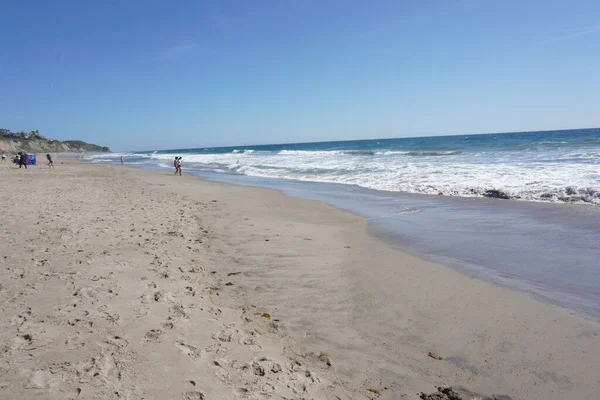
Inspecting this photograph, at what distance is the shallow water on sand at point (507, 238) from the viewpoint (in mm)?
4730

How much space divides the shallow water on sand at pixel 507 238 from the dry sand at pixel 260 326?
0.59 metres

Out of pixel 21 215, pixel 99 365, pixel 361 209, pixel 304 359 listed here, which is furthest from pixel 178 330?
pixel 361 209

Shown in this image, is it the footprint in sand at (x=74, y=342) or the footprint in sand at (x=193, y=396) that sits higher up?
the footprint in sand at (x=74, y=342)

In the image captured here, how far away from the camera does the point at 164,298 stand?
→ 398cm

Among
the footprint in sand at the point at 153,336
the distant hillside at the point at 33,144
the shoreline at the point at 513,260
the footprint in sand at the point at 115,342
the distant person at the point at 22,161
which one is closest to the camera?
the footprint in sand at the point at 115,342

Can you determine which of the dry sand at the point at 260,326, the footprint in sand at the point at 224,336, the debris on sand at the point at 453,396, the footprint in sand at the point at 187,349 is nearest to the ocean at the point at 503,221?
the dry sand at the point at 260,326

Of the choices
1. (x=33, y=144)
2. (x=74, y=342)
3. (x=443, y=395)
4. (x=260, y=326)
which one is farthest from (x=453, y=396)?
(x=33, y=144)

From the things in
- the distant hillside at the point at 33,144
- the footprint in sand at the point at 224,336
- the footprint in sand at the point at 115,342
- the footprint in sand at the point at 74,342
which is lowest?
the footprint in sand at the point at 224,336

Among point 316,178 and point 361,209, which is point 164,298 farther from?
point 316,178

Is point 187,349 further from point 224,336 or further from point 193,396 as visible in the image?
point 193,396

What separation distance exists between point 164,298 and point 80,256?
2.09m

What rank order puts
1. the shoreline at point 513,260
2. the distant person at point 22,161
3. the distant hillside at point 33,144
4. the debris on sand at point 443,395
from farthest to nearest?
the distant hillside at point 33,144
the distant person at point 22,161
the shoreline at point 513,260
the debris on sand at point 443,395

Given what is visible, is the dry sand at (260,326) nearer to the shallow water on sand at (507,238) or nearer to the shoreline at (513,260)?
the shoreline at (513,260)

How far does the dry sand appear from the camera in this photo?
266cm
